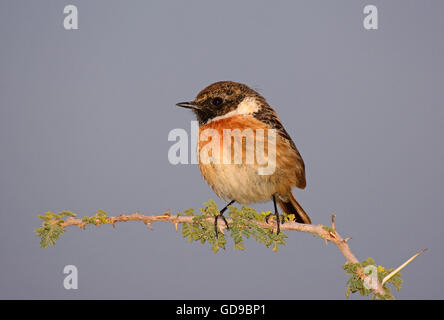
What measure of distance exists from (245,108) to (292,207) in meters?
1.36

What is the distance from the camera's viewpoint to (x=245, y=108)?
5359 mm

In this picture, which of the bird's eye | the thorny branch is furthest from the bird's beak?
the thorny branch

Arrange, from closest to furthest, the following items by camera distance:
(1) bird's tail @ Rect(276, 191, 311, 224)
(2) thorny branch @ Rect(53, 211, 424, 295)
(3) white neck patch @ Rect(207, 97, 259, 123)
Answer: (2) thorny branch @ Rect(53, 211, 424, 295), (3) white neck patch @ Rect(207, 97, 259, 123), (1) bird's tail @ Rect(276, 191, 311, 224)

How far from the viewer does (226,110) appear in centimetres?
533

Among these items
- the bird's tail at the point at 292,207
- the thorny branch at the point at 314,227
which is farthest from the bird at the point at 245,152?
the thorny branch at the point at 314,227

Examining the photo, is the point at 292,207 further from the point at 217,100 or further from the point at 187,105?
the point at 187,105

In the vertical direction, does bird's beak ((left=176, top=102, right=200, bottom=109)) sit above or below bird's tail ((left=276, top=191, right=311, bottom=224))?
above

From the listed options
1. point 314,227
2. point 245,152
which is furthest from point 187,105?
point 314,227

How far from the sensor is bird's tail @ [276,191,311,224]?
18.4 ft

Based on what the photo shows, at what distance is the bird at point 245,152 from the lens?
16.1 ft

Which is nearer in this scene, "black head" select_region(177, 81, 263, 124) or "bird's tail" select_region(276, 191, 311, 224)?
"black head" select_region(177, 81, 263, 124)

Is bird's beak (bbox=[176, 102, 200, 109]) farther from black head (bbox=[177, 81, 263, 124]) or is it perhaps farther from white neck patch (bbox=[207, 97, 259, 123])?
white neck patch (bbox=[207, 97, 259, 123])

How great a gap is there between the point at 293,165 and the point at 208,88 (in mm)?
1343

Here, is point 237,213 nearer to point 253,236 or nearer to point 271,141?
point 253,236
